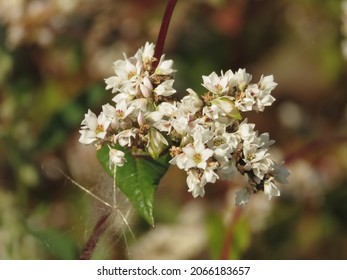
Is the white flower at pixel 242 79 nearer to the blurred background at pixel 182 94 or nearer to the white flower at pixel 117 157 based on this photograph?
the white flower at pixel 117 157

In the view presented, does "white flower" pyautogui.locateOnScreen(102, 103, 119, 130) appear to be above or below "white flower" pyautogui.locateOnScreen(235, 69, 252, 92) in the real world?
below

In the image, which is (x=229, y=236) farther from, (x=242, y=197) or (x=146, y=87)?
(x=146, y=87)

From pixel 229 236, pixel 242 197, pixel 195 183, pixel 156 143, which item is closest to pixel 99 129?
pixel 156 143

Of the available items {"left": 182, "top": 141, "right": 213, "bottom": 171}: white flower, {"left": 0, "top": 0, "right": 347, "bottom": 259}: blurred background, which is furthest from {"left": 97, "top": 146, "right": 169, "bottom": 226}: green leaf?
{"left": 0, "top": 0, "right": 347, "bottom": 259}: blurred background

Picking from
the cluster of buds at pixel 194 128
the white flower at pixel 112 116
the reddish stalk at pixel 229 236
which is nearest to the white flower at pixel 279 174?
the cluster of buds at pixel 194 128

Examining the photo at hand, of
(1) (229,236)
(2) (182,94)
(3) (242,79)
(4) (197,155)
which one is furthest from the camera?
(2) (182,94)

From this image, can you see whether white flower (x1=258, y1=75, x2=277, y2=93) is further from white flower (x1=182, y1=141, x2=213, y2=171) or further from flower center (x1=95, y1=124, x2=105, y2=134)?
flower center (x1=95, y1=124, x2=105, y2=134)
